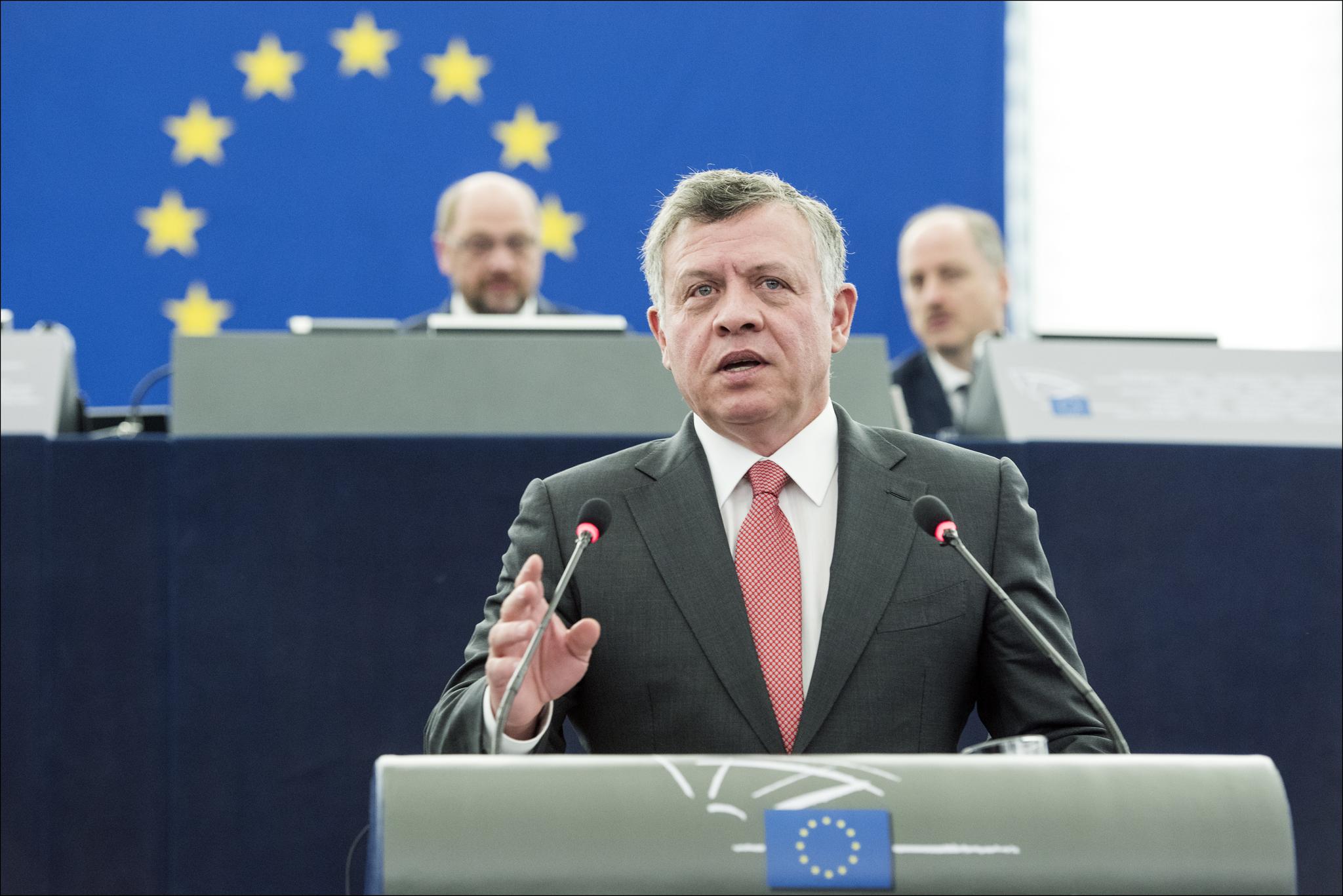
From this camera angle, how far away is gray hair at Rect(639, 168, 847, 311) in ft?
5.16

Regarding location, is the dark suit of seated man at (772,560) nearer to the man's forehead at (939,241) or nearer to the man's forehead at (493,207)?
the man's forehead at (939,241)

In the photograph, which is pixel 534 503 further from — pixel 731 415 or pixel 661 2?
pixel 661 2

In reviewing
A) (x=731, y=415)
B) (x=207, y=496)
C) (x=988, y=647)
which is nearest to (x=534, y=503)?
(x=731, y=415)

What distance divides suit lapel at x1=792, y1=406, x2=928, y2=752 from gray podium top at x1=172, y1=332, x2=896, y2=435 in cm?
96

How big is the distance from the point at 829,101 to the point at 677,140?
555 mm

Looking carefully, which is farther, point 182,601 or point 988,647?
point 182,601

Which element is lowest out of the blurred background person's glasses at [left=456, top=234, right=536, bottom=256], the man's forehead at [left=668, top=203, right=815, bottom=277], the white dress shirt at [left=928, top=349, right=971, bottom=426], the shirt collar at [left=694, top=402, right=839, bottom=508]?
the shirt collar at [left=694, top=402, right=839, bottom=508]

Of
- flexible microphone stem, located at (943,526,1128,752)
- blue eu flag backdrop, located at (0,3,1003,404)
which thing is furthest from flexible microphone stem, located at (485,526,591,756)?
blue eu flag backdrop, located at (0,3,1003,404)

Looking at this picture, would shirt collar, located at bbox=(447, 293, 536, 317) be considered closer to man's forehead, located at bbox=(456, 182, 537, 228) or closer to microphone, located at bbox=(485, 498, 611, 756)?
man's forehead, located at bbox=(456, 182, 537, 228)

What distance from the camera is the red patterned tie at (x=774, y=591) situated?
57.1 inches

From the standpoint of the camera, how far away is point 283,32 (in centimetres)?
440

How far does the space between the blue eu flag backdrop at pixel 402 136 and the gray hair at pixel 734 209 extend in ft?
9.23

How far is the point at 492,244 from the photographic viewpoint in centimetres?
399

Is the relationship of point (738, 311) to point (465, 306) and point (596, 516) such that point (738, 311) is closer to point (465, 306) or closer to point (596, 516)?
point (596, 516)
